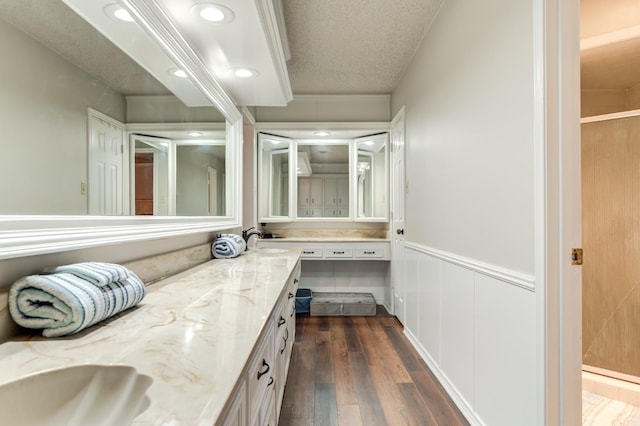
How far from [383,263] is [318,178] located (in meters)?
1.39

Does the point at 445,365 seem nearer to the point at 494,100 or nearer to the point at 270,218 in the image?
the point at 494,100

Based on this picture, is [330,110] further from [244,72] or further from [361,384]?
[361,384]

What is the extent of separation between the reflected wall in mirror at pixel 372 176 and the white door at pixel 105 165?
291 cm

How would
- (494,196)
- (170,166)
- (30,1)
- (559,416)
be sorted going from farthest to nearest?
(170,166) → (494,196) → (559,416) → (30,1)

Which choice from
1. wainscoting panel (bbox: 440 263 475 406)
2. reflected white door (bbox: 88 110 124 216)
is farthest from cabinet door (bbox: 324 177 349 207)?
reflected white door (bbox: 88 110 124 216)

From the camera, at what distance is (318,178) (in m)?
3.88

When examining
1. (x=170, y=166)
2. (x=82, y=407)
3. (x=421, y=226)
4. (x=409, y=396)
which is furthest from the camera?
(x=421, y=226)

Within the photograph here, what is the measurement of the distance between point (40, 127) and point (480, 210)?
Answer: 5.67 feet

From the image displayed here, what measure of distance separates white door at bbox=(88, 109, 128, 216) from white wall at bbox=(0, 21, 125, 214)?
40mm

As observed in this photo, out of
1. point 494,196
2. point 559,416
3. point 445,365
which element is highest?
point 494,196

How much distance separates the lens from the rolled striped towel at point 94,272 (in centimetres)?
80

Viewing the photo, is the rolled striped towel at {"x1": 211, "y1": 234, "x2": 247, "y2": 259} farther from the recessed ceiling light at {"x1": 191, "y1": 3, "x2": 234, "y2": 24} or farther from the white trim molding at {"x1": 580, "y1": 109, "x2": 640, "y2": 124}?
the white trim molding at {"x1": 580, "y1": 109, "x2": 640, "y2": 124}

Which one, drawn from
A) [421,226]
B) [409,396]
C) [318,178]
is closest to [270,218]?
[318,178]

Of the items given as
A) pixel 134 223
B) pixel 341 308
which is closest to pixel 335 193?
pixel 341 308
